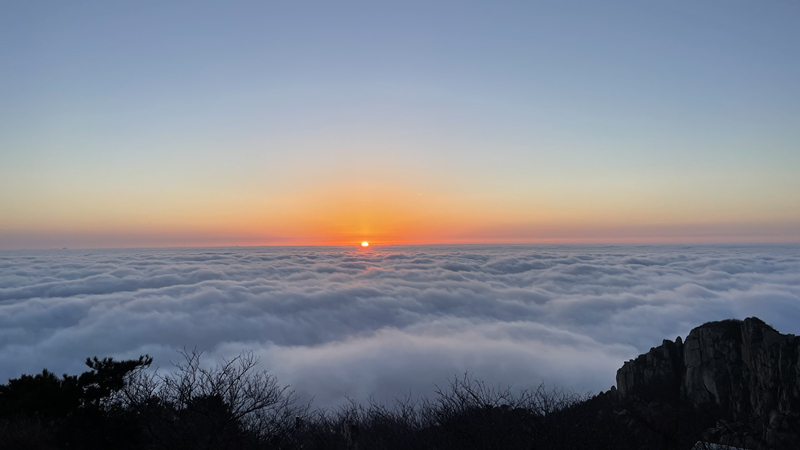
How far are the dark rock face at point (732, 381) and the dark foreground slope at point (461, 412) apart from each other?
Answer: 98 millimetres

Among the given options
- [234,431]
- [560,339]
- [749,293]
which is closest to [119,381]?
[234,431]

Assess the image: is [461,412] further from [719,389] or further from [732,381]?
[732,381]

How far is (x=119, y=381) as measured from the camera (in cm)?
2234

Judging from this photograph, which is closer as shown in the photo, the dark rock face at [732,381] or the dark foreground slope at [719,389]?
the dark rock face at [732,381]

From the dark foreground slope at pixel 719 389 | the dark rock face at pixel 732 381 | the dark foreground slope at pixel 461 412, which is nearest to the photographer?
the dark foreground slope at pixel 461 412

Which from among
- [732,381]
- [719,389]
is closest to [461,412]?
[719,389]

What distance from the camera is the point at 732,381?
39531 millimetres

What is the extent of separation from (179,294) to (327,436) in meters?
137

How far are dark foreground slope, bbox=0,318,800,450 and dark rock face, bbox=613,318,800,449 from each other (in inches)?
3.8

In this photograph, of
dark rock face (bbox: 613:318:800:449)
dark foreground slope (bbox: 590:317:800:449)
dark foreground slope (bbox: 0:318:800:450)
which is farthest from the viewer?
dark foreground slope (bbox: 590:317:800:449)

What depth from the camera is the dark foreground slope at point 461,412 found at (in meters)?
19.4

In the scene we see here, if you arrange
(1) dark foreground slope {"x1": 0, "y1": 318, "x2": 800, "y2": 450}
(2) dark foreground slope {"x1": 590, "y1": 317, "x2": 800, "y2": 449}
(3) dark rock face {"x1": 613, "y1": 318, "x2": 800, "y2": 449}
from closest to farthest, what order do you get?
(1) dark foreground slope {"x1": 0, "y1": 318, "x2": 800, "y2": 450}
(3) dark rock face {"x1": 613, "y1": 318, "x2": 800, "y2": 449}
(2) dark foreground slope {"x1": 590, "y1": 317, "x2": 800, "y2": 449}

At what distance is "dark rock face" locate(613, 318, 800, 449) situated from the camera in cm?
3036

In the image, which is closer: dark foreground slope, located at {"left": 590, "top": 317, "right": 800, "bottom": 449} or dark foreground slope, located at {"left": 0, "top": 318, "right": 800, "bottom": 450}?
dark foreground slope, located at {"left": 0, "top": 318, "right": 800, "bottom": 450}
